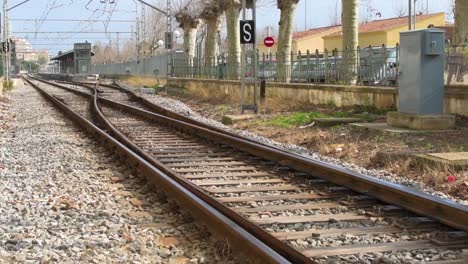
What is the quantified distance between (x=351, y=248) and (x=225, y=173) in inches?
163

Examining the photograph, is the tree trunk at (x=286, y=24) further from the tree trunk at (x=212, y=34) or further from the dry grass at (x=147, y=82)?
the dry grass at (x=147, y=82)

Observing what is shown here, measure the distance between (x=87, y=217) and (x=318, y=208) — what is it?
2393mm

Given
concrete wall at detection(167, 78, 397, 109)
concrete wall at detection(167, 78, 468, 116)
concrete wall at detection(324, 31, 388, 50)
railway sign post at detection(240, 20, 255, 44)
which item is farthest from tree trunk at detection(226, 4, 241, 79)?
concrete wall at detection(324, 31, 388, 50)

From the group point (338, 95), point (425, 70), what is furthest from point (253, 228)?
point (338, 95)

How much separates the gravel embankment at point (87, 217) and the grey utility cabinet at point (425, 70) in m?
6.10

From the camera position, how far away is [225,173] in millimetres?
9094

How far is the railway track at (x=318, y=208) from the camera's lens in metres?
5.10

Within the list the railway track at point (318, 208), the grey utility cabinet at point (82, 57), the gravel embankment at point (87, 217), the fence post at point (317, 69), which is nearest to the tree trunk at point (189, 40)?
the fence post at point (317, 69)

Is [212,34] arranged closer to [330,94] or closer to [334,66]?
[334,66]

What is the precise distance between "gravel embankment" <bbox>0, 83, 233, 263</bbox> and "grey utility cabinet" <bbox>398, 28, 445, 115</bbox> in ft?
20.0

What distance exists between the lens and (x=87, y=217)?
21.4ft

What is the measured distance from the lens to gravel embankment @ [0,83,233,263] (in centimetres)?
522

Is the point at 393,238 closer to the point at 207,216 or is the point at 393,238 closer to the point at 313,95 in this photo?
the point at 207,216

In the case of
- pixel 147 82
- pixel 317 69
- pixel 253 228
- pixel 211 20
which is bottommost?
pixel 253 228
